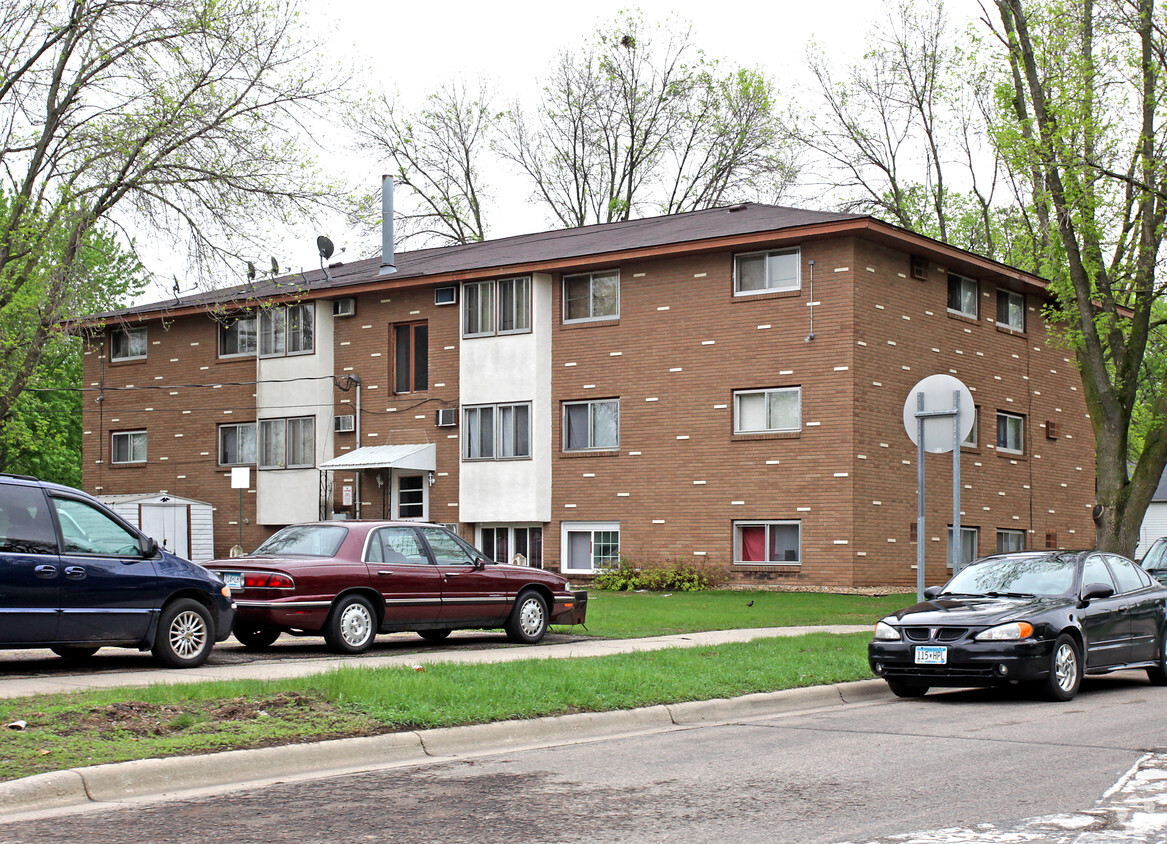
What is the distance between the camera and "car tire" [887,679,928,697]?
40.0 feet

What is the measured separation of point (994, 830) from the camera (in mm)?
6301

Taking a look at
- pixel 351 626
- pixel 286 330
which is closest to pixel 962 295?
pixel 286 330

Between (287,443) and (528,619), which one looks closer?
(528,619)

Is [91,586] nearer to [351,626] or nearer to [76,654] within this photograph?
[76,654]

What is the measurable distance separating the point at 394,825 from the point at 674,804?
1.54 m

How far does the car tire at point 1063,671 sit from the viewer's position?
11781mm

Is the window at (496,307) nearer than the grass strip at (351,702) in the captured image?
No

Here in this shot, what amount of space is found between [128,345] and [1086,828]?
36242 millimetres

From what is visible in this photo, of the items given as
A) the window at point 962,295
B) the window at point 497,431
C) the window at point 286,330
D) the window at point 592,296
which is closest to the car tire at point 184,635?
the window at point 497,431

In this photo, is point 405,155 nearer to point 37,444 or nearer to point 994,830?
point 37,444

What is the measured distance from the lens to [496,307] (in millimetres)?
31781

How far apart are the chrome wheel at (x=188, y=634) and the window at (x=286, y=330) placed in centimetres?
2242

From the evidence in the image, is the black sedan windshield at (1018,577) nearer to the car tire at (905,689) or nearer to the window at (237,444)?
the car tire at (905,689)

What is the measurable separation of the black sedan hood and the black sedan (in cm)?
1
